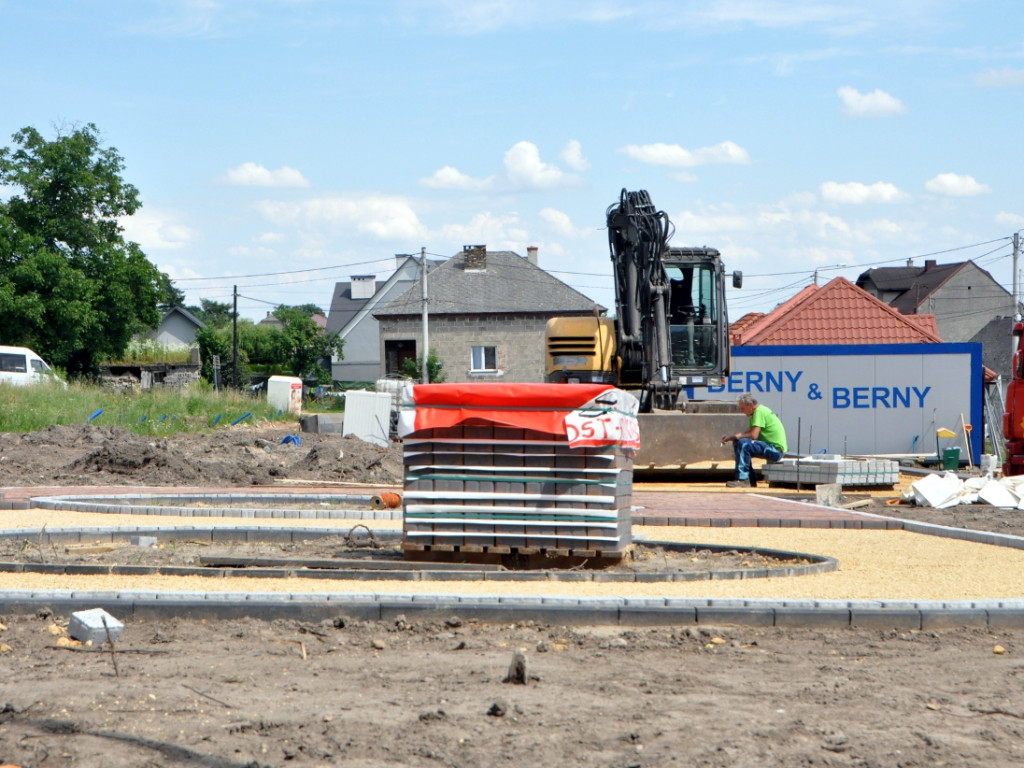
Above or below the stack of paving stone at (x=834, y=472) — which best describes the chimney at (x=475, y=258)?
above

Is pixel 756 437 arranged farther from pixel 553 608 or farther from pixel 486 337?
pixel 486 337

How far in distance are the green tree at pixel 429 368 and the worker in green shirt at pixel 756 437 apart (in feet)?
122

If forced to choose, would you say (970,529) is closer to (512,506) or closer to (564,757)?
(512,506)

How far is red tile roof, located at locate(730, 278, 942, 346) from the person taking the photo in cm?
3453

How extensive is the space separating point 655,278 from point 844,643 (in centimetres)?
1148

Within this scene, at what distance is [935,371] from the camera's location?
76.0 feet

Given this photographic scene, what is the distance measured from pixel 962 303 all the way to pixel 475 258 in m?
31.6

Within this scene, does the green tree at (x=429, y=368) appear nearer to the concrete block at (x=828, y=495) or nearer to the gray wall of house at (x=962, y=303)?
the gray wall of house at (x=962, y=303)

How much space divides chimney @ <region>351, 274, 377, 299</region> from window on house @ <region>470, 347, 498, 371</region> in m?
28.4

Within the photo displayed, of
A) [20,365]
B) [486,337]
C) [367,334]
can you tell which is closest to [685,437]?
[20,365]

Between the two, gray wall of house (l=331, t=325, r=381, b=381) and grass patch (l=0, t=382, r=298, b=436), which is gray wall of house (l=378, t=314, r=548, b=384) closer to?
gray wall of house (l=331, t=325, r=381, b=381)

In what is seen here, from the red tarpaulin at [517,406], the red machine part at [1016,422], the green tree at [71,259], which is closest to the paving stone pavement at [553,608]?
the red tarpaulin at [517,406]

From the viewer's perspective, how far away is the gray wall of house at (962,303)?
6969 cm

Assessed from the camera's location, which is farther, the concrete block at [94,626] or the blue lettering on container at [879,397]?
the blue lettering on container at [879,397]
